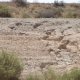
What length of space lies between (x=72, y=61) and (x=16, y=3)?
1596 inches

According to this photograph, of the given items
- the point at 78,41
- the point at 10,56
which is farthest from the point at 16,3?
the point at 10,56

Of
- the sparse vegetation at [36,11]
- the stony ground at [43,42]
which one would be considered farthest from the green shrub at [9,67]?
the sparse vegetation at [36,11]

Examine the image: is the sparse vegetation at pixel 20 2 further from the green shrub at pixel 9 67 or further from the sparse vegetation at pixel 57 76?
the sparse vegetation at pixel 57 76

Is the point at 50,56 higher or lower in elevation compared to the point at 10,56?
lower

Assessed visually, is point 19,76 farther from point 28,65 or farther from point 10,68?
point 28,65

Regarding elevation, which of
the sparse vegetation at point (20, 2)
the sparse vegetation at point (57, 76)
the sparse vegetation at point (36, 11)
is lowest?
the sparse vegetation at point (20, 2)

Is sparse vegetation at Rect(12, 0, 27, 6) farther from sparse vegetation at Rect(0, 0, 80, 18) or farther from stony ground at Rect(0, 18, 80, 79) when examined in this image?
stony ground at Rect(0, 18, 80, 79)

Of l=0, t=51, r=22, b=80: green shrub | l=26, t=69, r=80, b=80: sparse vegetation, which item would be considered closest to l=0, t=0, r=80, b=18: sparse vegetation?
l=0, t=51, r=22, b=80: green shrub

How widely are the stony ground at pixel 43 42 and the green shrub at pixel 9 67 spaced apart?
59 cm

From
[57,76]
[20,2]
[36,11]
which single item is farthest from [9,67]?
[20,2]

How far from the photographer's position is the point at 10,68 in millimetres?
11164

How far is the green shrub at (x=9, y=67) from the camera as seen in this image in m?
11.0

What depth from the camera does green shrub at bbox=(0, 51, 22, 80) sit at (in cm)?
1103

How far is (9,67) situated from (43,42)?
5579mm
